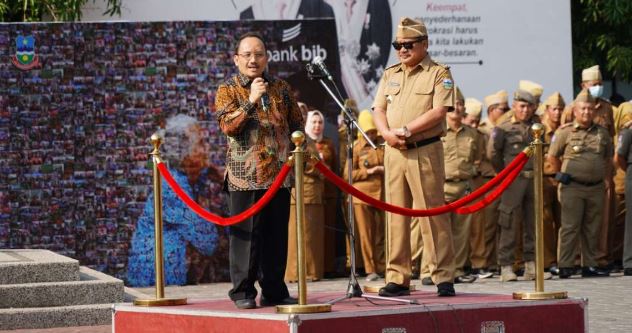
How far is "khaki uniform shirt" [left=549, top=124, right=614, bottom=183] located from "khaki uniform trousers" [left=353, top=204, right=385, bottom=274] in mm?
2609

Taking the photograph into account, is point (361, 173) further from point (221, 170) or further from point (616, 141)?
point (616, 141)

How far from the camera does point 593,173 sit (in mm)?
17312

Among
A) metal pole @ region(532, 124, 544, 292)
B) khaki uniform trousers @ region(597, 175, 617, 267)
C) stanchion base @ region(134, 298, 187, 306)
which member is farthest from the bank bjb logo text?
metal pole @ region(532, 124, 544, 292)

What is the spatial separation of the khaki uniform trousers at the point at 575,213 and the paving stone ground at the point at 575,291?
1.14 ft

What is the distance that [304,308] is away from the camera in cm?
974

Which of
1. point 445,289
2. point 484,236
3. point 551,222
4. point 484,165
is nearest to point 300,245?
point 445,289

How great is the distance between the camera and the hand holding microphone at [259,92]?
10.4 meters

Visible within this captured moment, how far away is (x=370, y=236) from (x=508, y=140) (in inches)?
89.1

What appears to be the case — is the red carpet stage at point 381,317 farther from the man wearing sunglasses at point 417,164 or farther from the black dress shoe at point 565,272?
the black dress shoe at point 565,272

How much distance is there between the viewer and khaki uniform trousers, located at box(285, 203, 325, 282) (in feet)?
59.6

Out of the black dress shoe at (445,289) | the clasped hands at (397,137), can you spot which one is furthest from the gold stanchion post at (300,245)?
the black dress shoe at (445,289)

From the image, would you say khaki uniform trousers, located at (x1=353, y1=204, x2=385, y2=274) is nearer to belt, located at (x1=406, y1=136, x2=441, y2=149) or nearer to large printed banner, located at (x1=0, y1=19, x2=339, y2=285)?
large printed banner, located at (x1=0, y1=19, x2=339, y2=285)

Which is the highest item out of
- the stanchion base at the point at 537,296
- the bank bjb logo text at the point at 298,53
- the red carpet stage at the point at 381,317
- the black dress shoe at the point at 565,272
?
the bank bjb logo text at the point at 298,53

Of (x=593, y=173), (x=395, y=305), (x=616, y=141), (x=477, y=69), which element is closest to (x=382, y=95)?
(x=395, y=305)
